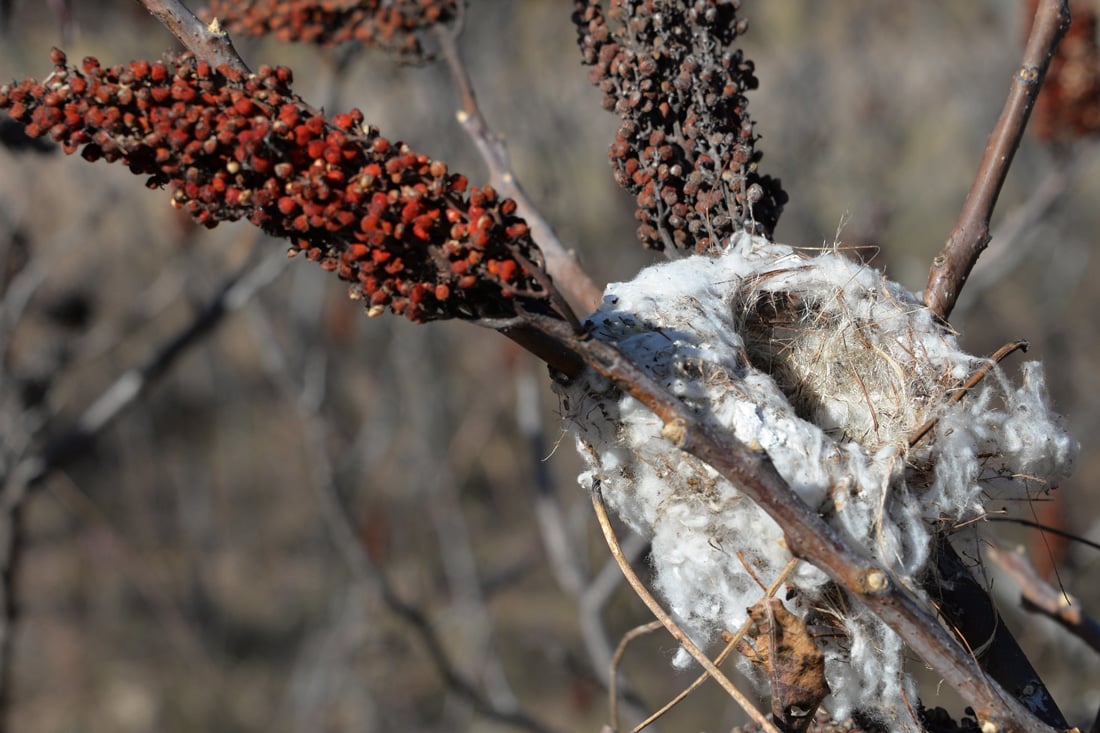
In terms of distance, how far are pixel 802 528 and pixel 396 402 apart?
5.72 meters

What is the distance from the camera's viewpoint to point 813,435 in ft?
3.79

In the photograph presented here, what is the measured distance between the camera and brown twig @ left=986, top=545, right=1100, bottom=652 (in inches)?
64.2

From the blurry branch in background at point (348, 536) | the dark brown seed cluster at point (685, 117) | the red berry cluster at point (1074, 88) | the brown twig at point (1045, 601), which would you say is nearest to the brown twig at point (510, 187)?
the dark brown seed cluster at point (685, 117)

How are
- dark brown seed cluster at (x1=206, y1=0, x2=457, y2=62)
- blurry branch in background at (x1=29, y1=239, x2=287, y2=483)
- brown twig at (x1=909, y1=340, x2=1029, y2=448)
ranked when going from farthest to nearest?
1. blurry branch in background at (x1=29, y1=239, x2=287, y2=483)
2. dark brown seed cluster at (x1=206, y1=0, x2=457, y2=62)
3. brown twig at (x1=909, y1=340, x2=1029, y2=448)

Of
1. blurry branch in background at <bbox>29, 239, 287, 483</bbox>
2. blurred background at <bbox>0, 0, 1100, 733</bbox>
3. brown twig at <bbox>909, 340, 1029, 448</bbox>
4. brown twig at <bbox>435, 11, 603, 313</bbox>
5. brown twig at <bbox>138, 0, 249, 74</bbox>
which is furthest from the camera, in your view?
blurred background at <bbox>0, 0, 1100, 733</bbox>

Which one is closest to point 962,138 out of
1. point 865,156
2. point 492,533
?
point 865,156

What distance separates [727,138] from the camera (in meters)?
1.38

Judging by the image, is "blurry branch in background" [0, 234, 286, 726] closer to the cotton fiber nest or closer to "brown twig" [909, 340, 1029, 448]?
the cotton fiber nest

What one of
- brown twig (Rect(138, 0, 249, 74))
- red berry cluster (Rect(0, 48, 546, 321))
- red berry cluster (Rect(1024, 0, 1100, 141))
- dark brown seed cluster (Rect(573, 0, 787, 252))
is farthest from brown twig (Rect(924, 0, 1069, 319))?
red berry cluster (Rect(1024, 0, 1100, 141))

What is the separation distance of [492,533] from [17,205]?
6476mm

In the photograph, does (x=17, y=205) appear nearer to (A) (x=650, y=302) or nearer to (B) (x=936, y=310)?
(A) (x=650, y=302)

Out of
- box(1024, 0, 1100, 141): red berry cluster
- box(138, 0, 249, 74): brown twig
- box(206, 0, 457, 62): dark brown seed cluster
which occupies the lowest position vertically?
box(138, 0, 249, 74): brown twig

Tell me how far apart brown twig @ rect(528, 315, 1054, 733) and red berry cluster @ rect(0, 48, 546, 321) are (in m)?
0.09

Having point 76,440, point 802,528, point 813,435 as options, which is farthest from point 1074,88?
point 76,440
